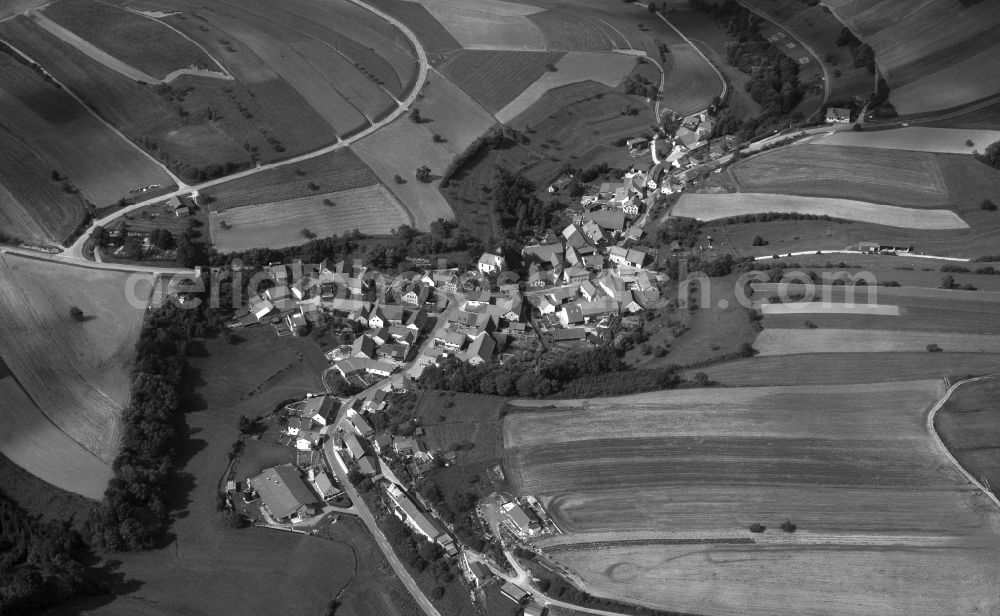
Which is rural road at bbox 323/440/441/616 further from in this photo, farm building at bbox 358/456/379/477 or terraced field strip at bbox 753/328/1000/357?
terraced field strip at bbox 753/328/1000/357

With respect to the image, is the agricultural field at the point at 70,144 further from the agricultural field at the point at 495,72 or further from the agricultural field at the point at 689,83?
the agricultural field at the point at 689,83

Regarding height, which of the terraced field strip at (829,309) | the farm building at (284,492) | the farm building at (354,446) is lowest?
the farm building at (284,492)

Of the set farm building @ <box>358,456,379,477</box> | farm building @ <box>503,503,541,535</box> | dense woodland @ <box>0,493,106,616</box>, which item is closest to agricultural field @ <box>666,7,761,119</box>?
farm building @ <box>503,503,541,535</box>

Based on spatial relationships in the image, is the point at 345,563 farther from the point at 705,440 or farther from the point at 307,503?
the point at 705,440

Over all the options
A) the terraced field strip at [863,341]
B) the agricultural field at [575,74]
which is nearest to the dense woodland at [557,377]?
the terraced field strip at [863,341]

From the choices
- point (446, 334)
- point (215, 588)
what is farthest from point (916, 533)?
point (215, 588)

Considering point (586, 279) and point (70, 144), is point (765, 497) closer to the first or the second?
point (586, 279)
